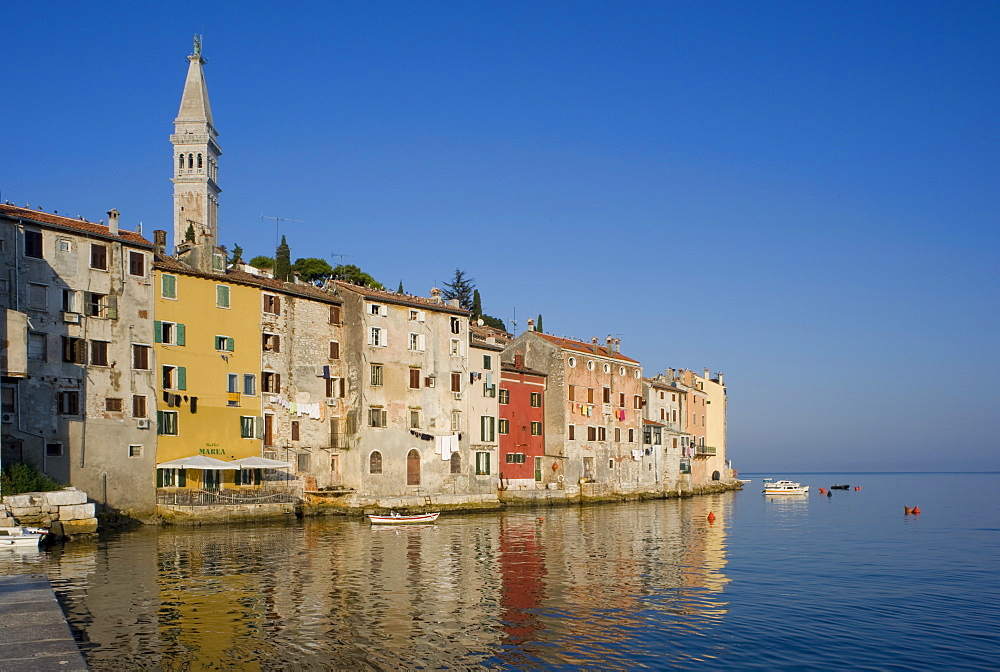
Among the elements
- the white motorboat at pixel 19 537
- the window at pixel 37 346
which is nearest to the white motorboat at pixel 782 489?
the window at pixel 37 346

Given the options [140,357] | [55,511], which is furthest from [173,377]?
[55,511]

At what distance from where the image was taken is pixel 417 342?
2398 inches

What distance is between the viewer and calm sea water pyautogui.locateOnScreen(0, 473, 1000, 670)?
19.9m

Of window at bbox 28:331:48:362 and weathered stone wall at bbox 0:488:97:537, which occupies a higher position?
window at bbox 28:331:48:362

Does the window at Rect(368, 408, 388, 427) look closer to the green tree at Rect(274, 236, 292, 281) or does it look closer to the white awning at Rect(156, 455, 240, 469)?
the white awning at Rect(156, 455, 240, 469)

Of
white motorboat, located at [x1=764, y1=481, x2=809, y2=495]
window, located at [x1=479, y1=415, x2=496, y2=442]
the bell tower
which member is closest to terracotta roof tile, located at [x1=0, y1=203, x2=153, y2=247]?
window, located at [x1=479, y1=415, x2=496, y2=442]

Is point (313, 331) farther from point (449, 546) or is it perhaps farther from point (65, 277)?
point (449, 546)

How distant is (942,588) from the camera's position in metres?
32.0

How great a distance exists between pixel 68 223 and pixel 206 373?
10850 mm

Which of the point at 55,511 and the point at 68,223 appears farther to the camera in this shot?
the point at 68,223

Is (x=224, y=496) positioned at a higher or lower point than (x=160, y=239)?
lower

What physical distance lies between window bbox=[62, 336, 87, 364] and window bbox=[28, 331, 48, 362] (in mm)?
1030

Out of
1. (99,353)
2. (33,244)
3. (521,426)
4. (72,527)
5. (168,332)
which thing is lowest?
(72,527)

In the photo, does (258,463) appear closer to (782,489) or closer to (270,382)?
(270,382)
